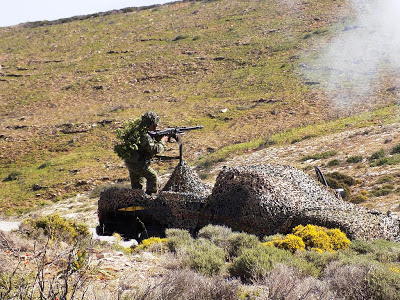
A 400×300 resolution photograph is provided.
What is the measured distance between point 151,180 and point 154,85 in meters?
24.9

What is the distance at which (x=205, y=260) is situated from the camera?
498 centimetres

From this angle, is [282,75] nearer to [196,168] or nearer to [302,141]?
[302,141]

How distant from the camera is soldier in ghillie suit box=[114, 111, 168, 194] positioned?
845cm

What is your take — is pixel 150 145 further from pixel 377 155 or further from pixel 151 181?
pixel 377 155

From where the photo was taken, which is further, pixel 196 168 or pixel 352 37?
pixel 352 37

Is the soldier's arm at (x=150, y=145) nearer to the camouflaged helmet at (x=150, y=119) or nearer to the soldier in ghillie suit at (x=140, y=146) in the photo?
the soldier in ghillie suit at (x=140, y=146)

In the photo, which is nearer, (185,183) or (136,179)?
(185,183)

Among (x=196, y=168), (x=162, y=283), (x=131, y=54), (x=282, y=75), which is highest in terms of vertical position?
(x=131, y=54)

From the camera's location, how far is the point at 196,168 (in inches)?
669

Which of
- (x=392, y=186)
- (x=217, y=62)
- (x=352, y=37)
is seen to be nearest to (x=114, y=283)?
(x=392, y=186)

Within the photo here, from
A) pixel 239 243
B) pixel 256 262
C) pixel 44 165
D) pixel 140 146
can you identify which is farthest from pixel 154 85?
pixel 256 262

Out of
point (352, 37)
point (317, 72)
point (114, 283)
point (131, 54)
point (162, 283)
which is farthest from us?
point (131, 54)

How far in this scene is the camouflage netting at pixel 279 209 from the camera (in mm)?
6582

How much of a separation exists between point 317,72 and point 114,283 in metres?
27.8
